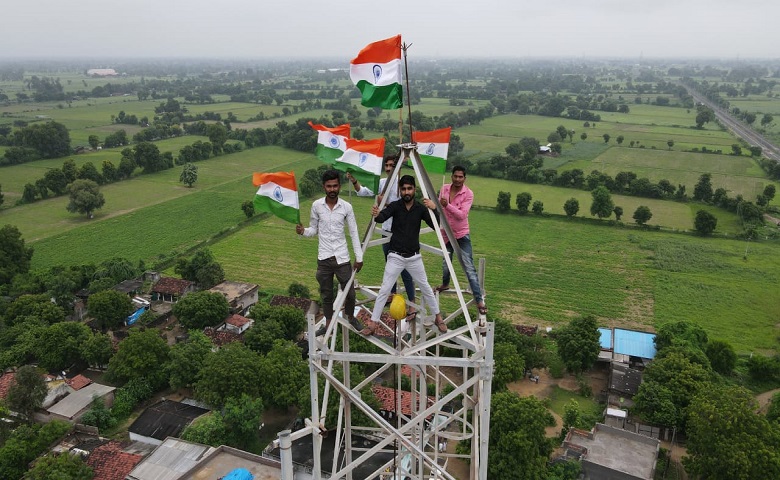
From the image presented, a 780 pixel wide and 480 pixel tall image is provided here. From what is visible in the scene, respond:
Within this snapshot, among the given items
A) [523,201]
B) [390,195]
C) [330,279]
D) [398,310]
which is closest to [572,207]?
[523,201]

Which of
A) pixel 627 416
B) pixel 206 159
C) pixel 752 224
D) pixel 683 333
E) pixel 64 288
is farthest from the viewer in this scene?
pixel 206 159

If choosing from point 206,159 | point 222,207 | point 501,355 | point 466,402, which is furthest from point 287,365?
point 206,159

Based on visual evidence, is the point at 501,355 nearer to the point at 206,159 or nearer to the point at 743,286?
the point at 743,286

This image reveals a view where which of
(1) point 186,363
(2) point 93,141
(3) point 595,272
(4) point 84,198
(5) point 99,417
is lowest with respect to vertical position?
(3) point 595,272

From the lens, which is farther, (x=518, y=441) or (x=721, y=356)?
(x=721, y=356)

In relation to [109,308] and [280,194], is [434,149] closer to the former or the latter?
[280,194]

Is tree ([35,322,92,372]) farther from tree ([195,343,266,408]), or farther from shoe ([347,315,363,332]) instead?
shoe ([347,315,363,332])

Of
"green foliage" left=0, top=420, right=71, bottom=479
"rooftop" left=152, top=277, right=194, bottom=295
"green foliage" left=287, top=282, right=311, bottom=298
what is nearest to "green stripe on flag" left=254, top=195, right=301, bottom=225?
"green foliage" left=0, top=420, right=71, bottom=479

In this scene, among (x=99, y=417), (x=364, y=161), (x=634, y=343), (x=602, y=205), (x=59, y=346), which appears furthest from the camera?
(x=602, y=205)
